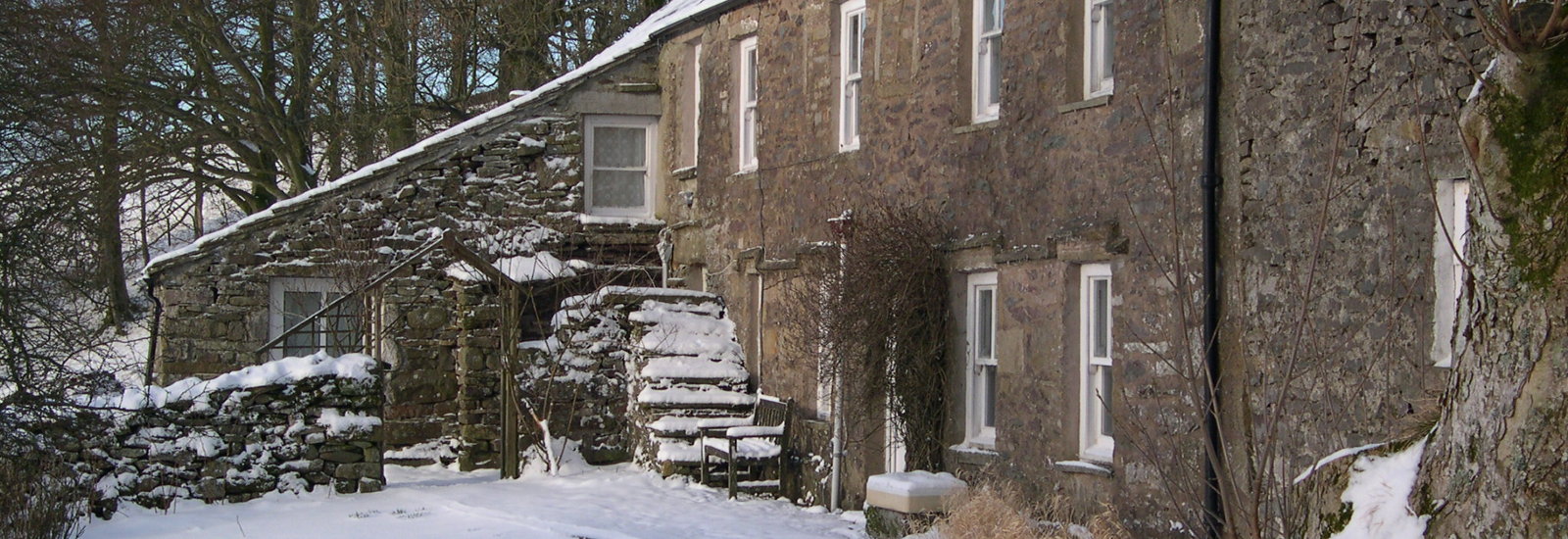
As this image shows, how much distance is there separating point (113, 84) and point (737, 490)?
38.3ft

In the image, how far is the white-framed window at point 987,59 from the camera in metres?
12.5

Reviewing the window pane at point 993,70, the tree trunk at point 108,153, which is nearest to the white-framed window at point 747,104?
the window pane at point 993,70

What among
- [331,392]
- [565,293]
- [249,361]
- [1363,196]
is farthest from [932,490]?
[249,361]

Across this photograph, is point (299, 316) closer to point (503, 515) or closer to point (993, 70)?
point (503, 515)

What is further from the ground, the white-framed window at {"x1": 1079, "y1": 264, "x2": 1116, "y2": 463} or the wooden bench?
the white-framed window at {"x1": 1079, "y1": 264, "x2": 1116, "y2": 463}

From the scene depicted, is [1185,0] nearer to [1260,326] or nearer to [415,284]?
[1260,326]

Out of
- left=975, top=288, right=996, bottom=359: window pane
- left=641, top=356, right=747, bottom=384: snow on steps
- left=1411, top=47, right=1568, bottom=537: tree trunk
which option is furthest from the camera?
left=641, top=356, right=747, bottom=384: snow on steps

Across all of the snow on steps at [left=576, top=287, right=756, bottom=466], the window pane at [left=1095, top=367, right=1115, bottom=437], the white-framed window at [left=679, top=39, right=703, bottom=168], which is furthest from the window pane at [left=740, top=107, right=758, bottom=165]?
the window pane at [left=1095, top=367, right=1115, bottom=437]

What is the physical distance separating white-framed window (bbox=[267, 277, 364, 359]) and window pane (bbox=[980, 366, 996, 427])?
7.97 meters

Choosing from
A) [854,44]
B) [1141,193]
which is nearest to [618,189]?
[854,44]

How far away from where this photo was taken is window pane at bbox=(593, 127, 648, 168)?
18359 millimetres

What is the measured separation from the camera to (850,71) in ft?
48.2

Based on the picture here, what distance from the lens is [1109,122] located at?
10797 mm

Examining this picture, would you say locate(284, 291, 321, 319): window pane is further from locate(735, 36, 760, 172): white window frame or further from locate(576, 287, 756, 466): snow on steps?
locate(735, 36, 760, 172): white window frame
